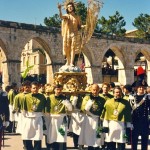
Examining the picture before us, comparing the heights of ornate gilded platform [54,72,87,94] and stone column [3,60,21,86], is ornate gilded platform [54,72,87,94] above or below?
below

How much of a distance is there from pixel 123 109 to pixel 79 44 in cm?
437

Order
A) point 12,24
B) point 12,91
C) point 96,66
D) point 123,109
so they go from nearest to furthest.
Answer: point 123,109
point 12,91
point 12,24
point 96,66

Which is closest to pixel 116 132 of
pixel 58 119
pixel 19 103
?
pixel 58 119

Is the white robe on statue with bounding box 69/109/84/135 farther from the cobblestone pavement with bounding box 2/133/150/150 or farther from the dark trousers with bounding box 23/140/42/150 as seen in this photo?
the dark trousers with bounding box 23/140/42/150

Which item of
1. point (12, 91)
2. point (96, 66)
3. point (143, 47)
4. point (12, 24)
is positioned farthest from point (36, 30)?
point (12, 91)

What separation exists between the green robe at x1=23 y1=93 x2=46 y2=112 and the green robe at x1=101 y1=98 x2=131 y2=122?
1.46 m

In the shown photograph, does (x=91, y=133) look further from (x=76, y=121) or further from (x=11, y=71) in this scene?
(x=11, y=71)

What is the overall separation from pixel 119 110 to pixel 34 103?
1.87 metres

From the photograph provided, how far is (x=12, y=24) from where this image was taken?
2536 cm

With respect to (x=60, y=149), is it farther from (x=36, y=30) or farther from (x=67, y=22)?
(x=36, y=30)

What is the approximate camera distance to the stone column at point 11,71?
995 inches

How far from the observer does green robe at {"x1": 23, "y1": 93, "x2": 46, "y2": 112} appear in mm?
7621

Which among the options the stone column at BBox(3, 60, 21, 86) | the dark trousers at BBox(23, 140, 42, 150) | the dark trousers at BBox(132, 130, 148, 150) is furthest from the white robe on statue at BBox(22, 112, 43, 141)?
the stone column at BBox(3, 60, 21, 86)

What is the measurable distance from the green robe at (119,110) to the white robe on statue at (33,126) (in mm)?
1472
